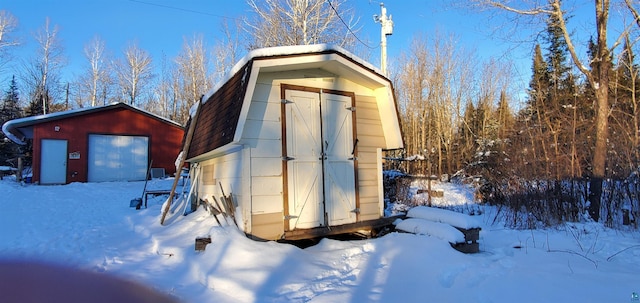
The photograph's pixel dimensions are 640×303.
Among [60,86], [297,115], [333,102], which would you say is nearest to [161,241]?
[297,115]

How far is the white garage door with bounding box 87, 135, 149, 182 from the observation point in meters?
15.7

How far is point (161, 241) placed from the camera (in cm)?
514

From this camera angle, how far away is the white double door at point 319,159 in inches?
202

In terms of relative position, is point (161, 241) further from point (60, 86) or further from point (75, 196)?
point (60, 86)

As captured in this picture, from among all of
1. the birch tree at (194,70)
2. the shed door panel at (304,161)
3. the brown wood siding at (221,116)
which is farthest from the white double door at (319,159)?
the birch tree at (194,70)

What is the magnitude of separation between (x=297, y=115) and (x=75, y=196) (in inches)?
396

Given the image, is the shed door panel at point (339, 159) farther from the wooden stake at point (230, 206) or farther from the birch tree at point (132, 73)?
the birch tree at point (132, 73)

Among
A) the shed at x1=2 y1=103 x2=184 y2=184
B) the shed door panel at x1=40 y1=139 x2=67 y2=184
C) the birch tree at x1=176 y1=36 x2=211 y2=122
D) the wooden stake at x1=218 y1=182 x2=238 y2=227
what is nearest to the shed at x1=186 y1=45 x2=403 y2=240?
the wooden stake at x1=218 y1=182 x2=238 y2=227

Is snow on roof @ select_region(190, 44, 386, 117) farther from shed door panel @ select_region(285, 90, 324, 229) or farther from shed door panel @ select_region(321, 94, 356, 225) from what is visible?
shed door panel @ select_region(321, 94, 356, 225)

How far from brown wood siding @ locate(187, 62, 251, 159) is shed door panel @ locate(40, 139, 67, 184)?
11.6 m

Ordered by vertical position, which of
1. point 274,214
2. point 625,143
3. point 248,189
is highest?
point 625,143

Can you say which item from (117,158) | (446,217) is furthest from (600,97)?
(117,158)

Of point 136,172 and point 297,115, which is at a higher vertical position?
point 297,115

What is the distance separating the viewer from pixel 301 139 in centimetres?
524
